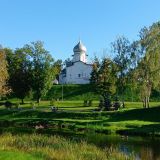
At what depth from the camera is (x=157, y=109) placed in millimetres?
84812

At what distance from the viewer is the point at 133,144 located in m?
55.1

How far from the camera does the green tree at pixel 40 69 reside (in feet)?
398

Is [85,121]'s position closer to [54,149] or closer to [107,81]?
[107,81]

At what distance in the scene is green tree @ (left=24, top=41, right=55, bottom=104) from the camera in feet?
398

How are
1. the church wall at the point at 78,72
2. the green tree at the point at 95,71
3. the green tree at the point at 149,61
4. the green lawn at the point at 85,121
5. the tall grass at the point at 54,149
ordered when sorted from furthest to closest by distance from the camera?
the church wall at the point at 78,72 → the green tree at the point at 95,71 → the green tree at the point at 149,61 → the green lawn at the point at 85,121 → the tall grass at the point at 54,149

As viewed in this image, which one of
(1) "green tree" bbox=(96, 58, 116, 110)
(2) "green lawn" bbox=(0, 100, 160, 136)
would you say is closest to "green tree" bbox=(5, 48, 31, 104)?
(1) "green tree" bbox=(96, 58, 116, 110)

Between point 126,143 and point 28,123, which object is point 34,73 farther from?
point 126,143

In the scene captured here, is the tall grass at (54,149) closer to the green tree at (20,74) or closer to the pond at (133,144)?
the pond at (133,144)

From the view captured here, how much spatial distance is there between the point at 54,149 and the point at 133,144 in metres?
15.2

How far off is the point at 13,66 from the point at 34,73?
7.28 meters

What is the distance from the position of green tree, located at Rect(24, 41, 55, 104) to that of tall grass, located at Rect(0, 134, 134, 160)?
72352 mm

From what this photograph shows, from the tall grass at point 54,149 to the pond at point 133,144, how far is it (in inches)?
186

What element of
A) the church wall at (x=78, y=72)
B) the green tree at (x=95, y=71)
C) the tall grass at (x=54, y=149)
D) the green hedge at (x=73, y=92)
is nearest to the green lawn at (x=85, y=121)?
the tall grass at (x=54, y=149)

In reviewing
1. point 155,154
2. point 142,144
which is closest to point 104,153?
point 155,154
